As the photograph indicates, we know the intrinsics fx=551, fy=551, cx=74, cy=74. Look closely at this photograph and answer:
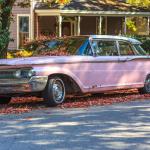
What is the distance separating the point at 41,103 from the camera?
1343 centimetres

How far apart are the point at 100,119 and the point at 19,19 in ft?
81.9

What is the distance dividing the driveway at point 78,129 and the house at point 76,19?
21.2 m

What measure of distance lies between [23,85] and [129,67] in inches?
150

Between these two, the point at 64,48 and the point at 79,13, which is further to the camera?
the point at 79,13

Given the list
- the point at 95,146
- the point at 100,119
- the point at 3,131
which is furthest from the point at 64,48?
the point at 95,146

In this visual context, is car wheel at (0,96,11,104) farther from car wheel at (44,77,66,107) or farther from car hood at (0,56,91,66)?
car wheel at (44,77,66,107)

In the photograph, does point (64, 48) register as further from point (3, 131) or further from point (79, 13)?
point (79, 13)

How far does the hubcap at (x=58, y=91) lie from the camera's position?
12.4 metres

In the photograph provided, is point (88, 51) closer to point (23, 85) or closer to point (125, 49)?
point (125, 49)

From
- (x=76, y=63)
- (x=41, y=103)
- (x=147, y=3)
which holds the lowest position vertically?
(x=41, y=103)

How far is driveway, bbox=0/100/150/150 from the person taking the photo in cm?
822

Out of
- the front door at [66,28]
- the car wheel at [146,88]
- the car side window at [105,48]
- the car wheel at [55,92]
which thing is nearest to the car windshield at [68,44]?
the car side window at [105,48]

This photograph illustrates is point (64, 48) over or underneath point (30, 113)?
over

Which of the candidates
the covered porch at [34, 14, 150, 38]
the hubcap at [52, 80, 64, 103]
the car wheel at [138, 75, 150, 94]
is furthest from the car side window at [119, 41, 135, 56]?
the covered porch at [34, 14, 150, 38]
